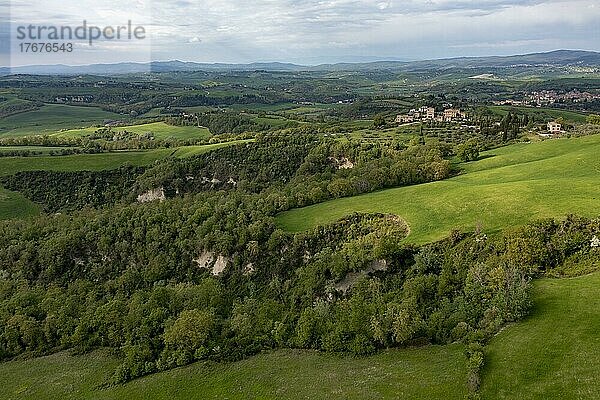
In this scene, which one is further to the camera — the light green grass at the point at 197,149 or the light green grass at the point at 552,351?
the light green grass at the point at 197,149

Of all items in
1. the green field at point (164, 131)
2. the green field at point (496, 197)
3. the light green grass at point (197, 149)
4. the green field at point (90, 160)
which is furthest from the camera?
the green field at point (164, 131)

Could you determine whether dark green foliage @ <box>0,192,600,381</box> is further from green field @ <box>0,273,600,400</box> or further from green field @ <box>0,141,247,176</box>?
green field @ <box>0,141,247,176</box>

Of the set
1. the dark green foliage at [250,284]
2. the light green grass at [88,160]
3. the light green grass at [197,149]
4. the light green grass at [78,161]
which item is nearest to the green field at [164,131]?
the light green grass at [197,149]

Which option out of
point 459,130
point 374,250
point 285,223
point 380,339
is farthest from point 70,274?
point 459,130

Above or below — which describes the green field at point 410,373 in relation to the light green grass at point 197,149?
below

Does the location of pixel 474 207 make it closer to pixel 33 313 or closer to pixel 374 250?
pixel 374 250

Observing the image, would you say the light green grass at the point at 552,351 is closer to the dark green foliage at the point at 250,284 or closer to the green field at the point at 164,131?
the dark green foliage at the point at 250,284

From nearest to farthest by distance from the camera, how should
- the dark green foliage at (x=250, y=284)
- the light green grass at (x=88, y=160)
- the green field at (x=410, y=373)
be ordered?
the green field at (x=410, y=373)
the dark green foliage at (x=250, y=284)
the light green grass at (x=88, y=160)
